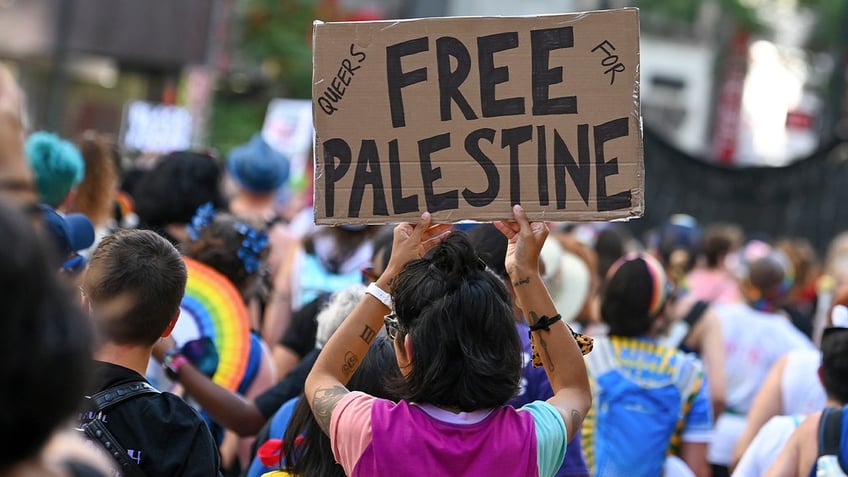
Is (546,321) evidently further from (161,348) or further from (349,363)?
(161,348)

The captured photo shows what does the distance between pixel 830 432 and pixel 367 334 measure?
5.43 feet

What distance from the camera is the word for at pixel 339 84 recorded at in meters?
3.09

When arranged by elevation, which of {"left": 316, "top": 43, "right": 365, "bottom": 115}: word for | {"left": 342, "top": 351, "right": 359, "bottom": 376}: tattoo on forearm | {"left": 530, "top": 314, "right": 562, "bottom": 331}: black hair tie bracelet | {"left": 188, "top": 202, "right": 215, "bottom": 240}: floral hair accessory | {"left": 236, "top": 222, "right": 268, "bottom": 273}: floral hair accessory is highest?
{"left": 316, "top": 43, "right": 365, "bottom": 115}: word for

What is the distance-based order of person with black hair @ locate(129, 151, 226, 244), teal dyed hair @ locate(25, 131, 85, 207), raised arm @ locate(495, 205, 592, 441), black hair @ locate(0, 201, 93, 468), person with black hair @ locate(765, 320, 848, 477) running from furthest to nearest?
person with black hair @ locate(129, 151, 226, 244), teal dyed hair @ locate(25, 131, 85, 207), person with black hair @ locate(765, 320, 848, 477), raised arm @ locate(495, 205, 592, 441), black hair @ locate(0, 201, 93, 468)

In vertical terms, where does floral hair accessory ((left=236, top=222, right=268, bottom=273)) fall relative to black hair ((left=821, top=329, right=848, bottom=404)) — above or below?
above

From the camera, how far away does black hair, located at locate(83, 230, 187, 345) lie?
3.07m

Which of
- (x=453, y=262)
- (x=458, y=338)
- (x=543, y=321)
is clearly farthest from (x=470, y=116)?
(x=458, y=338)

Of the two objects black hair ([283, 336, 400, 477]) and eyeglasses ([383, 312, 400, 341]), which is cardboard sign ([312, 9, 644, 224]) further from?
black hair ([283, 336, 400, 477])

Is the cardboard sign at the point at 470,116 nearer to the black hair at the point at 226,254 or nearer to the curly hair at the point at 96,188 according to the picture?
the black hair at the point at 226,254

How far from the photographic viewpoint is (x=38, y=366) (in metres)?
1.48

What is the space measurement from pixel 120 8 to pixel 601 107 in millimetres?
20866

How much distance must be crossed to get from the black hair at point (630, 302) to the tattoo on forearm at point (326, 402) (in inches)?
89.0

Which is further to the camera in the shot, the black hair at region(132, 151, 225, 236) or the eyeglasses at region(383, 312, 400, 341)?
the black hair at region(132, 151, 225, 236)

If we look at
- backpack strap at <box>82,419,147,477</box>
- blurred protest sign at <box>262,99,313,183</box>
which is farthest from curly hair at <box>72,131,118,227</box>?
blurred protest sign at <box>262,99,313,183</box>
